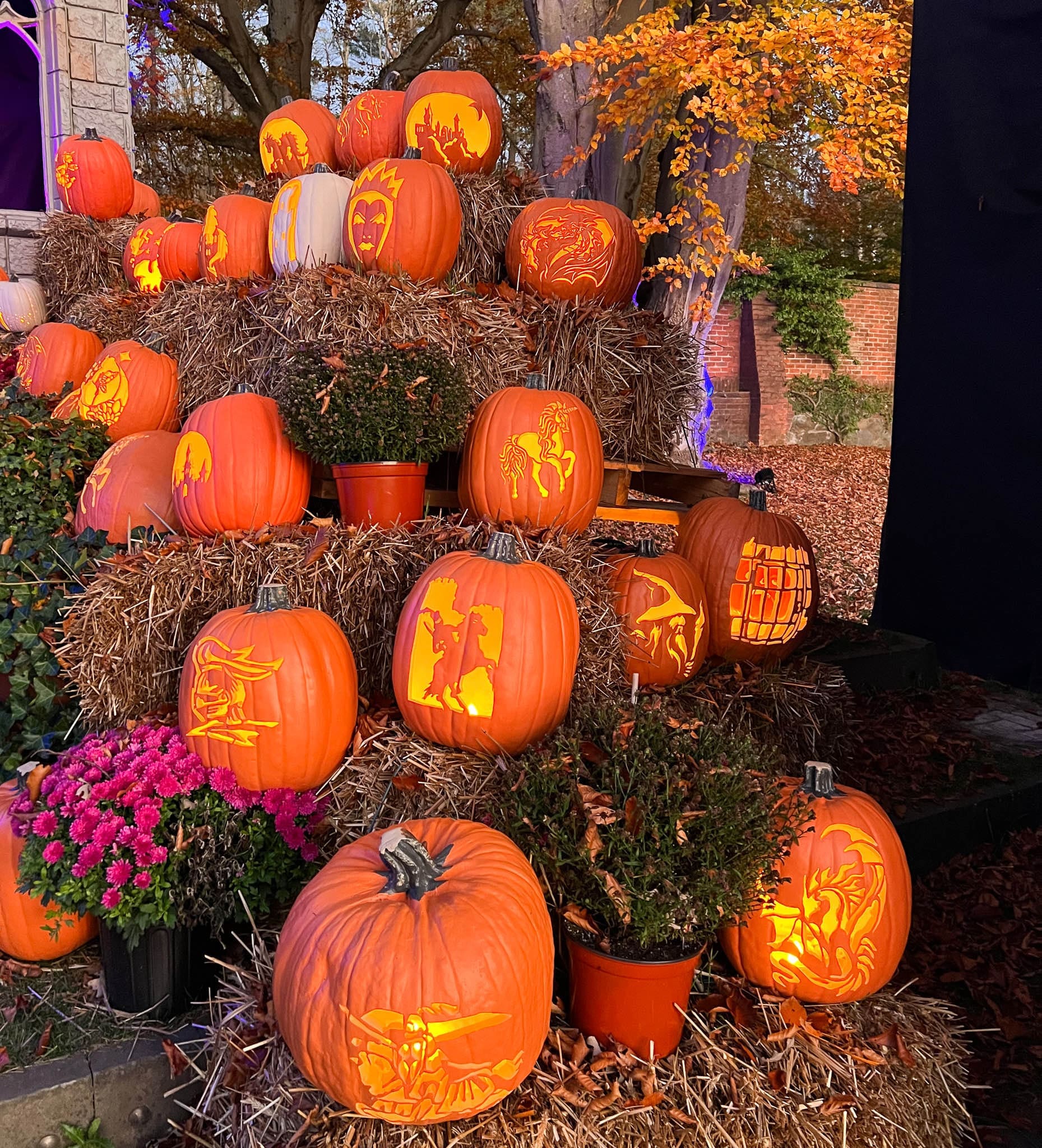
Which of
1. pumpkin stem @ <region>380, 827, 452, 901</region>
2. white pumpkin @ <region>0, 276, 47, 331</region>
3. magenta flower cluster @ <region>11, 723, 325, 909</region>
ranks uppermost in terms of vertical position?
white pumpkin @ <region>0, 276, 47, 331</region>

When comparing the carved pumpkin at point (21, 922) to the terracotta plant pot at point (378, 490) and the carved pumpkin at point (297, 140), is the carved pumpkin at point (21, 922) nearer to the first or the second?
the terracotta plant pot at point (378, 490)

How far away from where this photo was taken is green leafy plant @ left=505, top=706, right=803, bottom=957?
5.70 ft

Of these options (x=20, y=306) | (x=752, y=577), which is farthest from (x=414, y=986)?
(x=20, y=306)

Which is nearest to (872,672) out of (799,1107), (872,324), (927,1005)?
(927,1005)

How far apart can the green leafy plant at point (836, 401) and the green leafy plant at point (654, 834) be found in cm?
1264

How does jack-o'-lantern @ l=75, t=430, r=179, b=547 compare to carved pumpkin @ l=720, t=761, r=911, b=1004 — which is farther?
jack-o'-lantern @ l=75, t=430, r=179, b=547

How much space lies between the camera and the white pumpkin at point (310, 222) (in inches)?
129

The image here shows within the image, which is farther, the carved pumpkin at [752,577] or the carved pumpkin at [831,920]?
the carved pumpkin at [752,577]

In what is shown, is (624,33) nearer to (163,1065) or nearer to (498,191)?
(498,191)

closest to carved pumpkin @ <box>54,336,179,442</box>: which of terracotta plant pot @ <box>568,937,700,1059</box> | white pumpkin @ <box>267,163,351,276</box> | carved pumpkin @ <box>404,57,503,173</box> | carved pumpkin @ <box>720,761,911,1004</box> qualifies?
white pumpkin @ <box>267,163,351,276</box>

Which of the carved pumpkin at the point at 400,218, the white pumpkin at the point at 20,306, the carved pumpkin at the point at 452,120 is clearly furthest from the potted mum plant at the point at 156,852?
the white pumpkin at the point at 20,306

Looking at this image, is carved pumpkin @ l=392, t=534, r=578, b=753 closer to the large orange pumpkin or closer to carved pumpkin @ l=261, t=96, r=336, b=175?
the large orange pumpkin

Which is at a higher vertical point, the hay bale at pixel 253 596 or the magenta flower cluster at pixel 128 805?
the hay bale at pixel 253 596

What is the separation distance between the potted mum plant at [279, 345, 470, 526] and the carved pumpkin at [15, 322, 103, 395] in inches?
75.9
